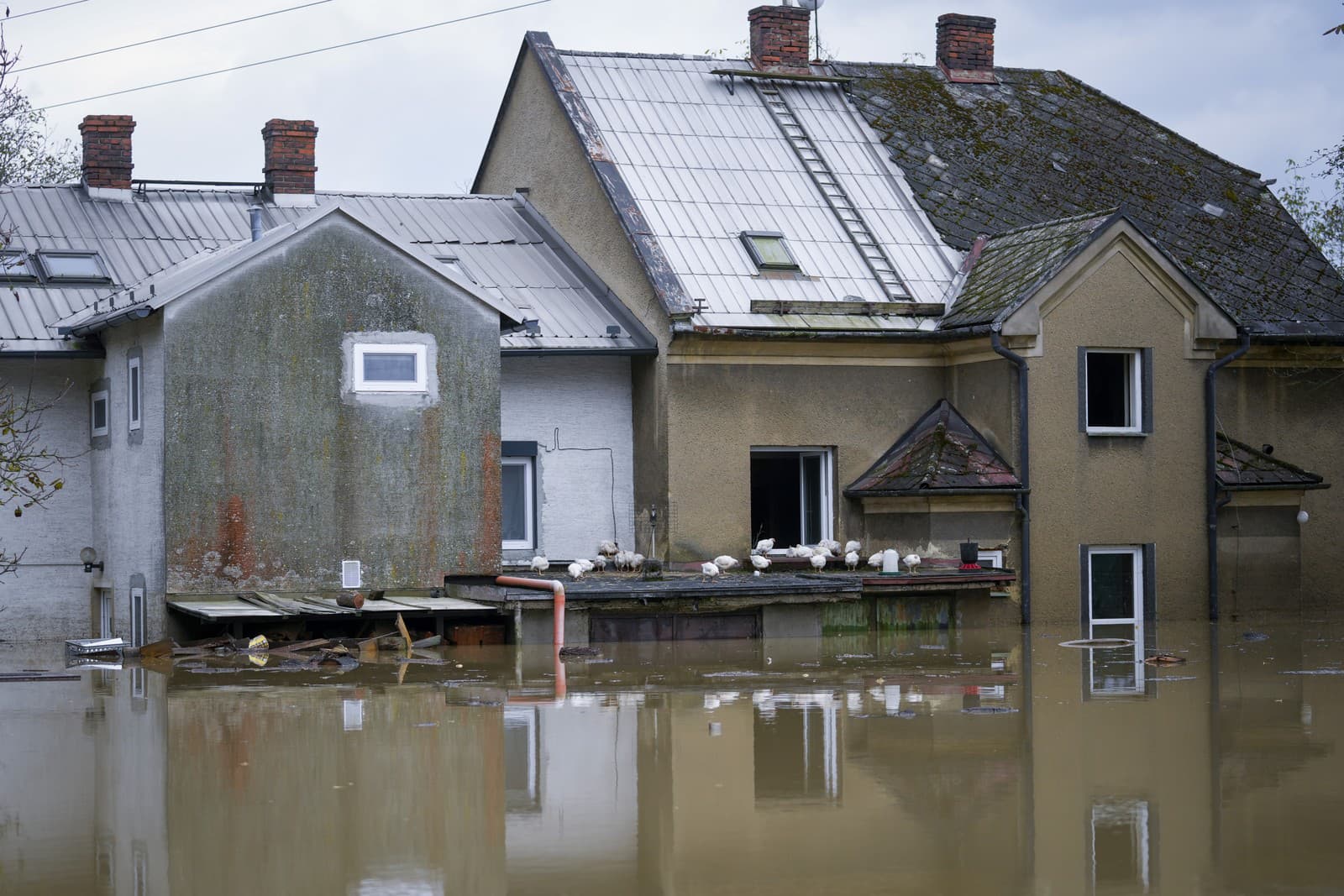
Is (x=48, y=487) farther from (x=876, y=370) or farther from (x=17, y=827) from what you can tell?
(x=17, y=827)

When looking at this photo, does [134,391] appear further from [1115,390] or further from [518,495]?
[1115,390]

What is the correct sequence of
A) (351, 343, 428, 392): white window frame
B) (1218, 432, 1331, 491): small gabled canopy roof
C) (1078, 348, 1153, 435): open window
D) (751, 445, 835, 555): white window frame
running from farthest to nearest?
1. (751, 445, 835, 555): white window frame
2. (1218, 432, 1331, 491): small gabled canopy roof
3. (1078, 348, 1153, 435): open window
4. (351, 343, 428, 392): white window frame

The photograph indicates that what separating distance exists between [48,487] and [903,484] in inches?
416

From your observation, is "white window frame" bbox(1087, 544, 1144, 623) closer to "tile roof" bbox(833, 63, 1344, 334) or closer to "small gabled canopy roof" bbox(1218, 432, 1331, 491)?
"small gabled canopy roof" bbox(1218, 432, 1331, 491)

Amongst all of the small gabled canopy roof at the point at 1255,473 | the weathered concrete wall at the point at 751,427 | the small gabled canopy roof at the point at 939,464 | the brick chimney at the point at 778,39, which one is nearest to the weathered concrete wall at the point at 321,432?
the weathered concrete wall at the point at 751,427

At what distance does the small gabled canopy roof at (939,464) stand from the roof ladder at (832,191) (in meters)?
1.86

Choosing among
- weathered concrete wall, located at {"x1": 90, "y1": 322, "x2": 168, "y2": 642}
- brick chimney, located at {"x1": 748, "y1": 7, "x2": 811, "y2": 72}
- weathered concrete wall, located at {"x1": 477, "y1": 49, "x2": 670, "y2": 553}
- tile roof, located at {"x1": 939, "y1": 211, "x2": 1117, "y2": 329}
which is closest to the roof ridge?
tile roof, located at {"x1": 939, "y1": 211, "x2": 1117, "y2": 329}

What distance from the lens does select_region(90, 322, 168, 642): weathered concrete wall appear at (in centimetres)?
1969

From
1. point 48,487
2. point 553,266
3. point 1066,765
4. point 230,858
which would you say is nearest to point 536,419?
point 553,266

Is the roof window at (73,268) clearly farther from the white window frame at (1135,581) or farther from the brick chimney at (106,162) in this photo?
the white window frame at (1135,581)

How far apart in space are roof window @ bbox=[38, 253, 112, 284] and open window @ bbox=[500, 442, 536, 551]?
5.69 meters

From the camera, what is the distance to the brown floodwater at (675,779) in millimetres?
8516

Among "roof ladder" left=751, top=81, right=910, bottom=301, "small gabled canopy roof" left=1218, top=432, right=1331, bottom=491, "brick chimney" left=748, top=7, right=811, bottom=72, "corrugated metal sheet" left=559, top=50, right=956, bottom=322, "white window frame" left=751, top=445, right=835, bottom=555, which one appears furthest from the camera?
"brick chimney" left=748, top=7, right=811, bottom=72

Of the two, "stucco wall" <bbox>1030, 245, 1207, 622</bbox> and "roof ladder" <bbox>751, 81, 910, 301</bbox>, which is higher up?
"roof ladder" <bbox>751, 81, 910, 301</bbox>
